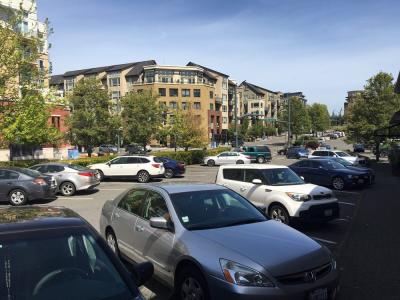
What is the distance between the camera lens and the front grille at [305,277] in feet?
15.1

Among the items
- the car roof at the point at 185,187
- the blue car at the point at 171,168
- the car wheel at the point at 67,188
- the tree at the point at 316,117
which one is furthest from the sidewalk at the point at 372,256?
the tree at the point at 316,117

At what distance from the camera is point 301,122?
97500mm

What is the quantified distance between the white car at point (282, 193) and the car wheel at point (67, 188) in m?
8.79

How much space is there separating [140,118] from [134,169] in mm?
16767

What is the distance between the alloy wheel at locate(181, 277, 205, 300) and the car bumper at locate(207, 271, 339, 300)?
10.2 inches

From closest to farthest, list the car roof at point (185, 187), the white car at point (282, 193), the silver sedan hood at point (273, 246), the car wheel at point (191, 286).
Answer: the silver sedan hood at point (273, 246) → the car wheel at point (191, 286) → the car roof at point (185, 187) → the white car at point (282, 193)

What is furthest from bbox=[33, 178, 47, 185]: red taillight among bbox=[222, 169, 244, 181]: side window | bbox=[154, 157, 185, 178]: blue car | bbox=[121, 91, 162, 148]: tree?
bbox=[121, 91, 162, 148]: tree

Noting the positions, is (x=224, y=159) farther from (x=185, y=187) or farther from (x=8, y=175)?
(x=185, y=187)

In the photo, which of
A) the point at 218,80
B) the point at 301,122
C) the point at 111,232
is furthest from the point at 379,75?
the point at 218,80

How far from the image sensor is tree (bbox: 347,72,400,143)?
4125 cm

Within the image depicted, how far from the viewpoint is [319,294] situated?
4684mm

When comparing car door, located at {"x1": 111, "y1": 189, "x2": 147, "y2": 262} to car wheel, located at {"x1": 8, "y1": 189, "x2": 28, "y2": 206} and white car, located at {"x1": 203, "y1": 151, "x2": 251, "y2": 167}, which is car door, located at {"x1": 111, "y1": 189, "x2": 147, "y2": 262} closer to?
car wheel, located at {"x1": 8, "y1": 189, "x2": 28, "y2": 206}

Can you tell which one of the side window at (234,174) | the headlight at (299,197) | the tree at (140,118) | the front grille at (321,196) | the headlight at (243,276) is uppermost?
the tree at (140,118)

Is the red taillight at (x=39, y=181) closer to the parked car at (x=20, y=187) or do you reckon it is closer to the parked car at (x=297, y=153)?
the parked car at (x=20, y=187)
